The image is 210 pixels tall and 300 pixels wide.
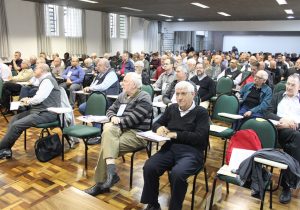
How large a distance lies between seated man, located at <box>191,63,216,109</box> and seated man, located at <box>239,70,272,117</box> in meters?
0.66

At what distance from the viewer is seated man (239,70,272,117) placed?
366cm

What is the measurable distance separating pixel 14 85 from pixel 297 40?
1574 centimetres

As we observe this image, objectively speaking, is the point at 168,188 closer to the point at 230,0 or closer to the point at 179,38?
the point at 230,0

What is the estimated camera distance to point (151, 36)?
1597 centimetres

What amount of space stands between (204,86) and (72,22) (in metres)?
7.84

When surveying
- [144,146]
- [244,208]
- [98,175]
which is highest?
[144,146]

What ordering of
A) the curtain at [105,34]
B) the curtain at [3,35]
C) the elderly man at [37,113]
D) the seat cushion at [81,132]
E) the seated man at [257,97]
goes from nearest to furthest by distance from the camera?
the seat cushion at [81,132] → the elderly man at [37,113] → the seated man at [257,97] → the curtain at [3,35] → the curtain at [105,34]

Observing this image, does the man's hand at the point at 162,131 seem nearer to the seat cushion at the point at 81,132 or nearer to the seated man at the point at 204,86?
the seat cushion at the point at 81,132

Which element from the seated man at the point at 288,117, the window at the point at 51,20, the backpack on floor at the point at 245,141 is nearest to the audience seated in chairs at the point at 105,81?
the seated man at the point at 288,117

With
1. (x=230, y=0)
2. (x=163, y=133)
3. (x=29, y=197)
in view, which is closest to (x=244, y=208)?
(x=163, y=133)

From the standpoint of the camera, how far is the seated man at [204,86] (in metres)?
4.65

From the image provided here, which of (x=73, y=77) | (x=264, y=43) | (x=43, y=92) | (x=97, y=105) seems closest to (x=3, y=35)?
(x=73, y=77)

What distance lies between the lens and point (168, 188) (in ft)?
9.71

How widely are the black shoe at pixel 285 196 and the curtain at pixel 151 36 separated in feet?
44.6
